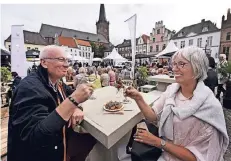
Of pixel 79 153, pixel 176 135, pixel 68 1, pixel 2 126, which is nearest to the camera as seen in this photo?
pixel 176 135

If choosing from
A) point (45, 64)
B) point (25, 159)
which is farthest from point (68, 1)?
point (25, 159)

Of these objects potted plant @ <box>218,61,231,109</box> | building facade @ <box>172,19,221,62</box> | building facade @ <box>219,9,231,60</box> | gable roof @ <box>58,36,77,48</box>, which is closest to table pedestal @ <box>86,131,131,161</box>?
potted plant @ <box>218,61,231,109</box>

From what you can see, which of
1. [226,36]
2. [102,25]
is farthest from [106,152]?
[102,25]

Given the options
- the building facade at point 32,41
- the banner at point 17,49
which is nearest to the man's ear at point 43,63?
the banner at point 17,49

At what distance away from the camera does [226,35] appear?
2538cm

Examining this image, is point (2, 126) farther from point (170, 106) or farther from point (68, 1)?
point (170, 106)

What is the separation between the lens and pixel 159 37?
131 feet

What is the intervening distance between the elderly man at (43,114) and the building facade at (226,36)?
31305 mm

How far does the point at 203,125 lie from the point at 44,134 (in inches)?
42.4

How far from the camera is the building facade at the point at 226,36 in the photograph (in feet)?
82.0

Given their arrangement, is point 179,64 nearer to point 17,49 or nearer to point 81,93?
point 81,93

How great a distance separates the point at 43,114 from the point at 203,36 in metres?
33.0

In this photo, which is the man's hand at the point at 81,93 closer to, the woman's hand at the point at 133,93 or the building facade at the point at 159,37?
the woman's hand at the point at 133,93

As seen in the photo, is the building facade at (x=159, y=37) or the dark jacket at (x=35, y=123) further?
the building facade at (x=159, y=37)
